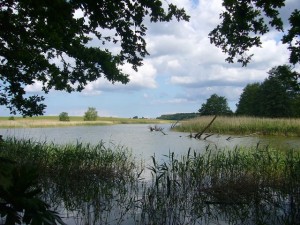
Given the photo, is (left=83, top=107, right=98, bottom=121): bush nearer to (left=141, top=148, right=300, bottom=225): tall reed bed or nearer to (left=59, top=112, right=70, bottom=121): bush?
(left=59, top=112, right=70, bottom=121): bush

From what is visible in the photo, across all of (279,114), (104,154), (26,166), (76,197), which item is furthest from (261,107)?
(26,166)

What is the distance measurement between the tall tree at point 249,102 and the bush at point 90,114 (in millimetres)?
31480

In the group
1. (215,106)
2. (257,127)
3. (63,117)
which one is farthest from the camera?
(215,106)

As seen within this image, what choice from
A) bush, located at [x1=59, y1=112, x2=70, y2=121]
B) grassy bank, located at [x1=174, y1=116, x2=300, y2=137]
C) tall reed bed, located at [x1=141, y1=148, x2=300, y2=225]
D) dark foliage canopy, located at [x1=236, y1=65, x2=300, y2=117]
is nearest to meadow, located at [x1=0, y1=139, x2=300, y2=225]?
tall reed bed, located at [x1=141, y1=148, x2=300, y2=225]

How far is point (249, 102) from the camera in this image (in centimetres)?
6153

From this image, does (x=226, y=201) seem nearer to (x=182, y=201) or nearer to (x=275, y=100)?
(x=182, y=201)

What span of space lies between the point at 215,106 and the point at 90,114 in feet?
90.5

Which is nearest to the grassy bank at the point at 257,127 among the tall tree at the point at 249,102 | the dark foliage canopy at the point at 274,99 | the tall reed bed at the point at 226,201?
the tall reed bed at the point at 226,201

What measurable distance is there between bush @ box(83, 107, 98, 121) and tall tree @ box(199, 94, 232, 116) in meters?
23.9

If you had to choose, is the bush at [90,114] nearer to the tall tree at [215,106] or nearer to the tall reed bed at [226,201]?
the tall tree at [215,106]

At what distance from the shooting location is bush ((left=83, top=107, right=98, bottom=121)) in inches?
2928

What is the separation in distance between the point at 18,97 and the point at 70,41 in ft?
7.72

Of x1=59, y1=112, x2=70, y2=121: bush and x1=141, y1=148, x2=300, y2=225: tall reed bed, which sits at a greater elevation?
x1=59, y1=112, x2=70, y2=121: bush

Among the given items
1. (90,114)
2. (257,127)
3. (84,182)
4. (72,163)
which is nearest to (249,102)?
(90,114)
